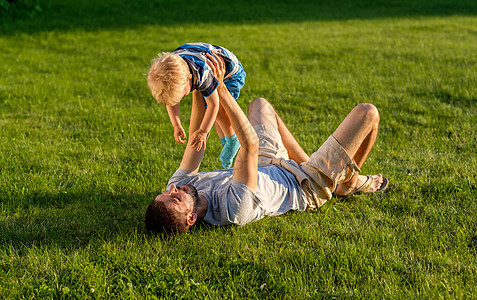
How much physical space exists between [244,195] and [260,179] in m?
0.34

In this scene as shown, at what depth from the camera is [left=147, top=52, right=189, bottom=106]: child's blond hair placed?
3666mm

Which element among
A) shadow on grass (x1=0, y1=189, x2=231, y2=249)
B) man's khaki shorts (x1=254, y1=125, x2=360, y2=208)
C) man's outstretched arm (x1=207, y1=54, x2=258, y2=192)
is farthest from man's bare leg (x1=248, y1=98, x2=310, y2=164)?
shadow on grass (x1=0, y1=189, x2=231, y2=249)

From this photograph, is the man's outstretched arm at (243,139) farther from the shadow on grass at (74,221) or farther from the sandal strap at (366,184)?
the sandal strap at (366,184)

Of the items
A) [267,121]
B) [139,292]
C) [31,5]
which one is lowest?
[139,292]

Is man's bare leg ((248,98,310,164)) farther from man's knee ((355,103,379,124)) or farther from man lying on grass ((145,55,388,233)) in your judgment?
man's knee ((355,103,379,124))

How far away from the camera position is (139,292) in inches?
136

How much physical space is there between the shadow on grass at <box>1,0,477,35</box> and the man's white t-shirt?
35.9 feet

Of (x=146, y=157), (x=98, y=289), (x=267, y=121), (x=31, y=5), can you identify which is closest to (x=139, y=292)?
(x=98, y=289)

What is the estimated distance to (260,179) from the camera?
4.37 m

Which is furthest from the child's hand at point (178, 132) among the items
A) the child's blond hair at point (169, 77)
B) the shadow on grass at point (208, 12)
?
the shadow on grass at point (208, 12)

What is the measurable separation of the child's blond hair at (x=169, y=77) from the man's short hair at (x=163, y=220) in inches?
33.4

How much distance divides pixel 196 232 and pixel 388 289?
1591 mm

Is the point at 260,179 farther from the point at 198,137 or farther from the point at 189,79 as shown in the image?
the point at 189,79

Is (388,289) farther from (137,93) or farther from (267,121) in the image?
(137,93)
